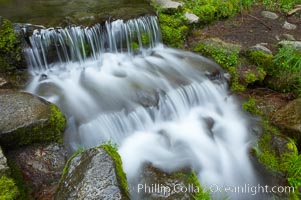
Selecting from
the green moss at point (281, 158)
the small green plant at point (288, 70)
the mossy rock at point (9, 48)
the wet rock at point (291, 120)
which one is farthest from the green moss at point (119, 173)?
the small green plant at point (288, 70)

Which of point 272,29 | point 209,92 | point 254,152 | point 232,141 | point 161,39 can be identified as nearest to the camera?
point 254,152

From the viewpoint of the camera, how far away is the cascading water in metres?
4.39

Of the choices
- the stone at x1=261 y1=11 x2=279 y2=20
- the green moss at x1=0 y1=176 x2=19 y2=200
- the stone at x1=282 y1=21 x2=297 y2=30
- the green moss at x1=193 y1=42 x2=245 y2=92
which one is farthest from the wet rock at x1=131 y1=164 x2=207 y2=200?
the stone at x1=261 y1=11 x2=279 y2=20

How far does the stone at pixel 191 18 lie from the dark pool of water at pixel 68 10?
905 millimetres

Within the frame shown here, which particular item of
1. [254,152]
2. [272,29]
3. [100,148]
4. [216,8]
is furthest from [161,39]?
[100,148]

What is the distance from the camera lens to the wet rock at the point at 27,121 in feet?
12.2

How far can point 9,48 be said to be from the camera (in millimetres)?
5078

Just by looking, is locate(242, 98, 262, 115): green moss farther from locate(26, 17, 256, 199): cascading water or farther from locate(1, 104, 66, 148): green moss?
locate(1, 104, 66, 148): green moss

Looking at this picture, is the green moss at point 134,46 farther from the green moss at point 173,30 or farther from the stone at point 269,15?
the stone at point 269,15

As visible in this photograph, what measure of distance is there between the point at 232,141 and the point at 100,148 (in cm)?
235

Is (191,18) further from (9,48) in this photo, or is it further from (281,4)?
(9,48)

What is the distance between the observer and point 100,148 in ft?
10.5

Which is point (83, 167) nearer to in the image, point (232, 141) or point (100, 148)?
point (100, 148)

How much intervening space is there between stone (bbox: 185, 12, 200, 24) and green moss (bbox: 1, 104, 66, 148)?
13.4ft
